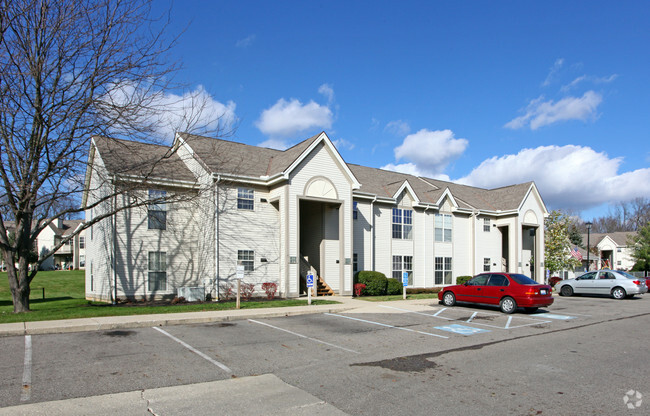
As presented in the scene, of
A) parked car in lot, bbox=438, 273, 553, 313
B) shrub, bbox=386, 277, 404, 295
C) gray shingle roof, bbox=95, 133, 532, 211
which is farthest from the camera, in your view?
shrub, bbox=386, 277, 404, 295

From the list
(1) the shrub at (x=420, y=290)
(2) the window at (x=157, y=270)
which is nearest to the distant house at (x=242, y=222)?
→ (2) the window at (x=157, y=270)

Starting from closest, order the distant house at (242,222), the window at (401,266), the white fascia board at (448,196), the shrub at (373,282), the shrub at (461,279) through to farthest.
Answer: the distant house at (242,222) → the shrub at (373,282) → the window at (401,266) → the white fascia board at (448,196) → the shrub at (461,279)

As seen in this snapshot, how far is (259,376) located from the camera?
816cm

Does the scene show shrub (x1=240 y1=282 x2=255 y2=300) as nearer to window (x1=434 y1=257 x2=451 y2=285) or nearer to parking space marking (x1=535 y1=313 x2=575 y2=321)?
parking space marking (x1=535 y1=313 x2=575 y2=321)

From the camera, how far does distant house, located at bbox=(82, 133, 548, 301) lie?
861 inches

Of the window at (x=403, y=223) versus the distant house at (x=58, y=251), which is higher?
the window at (x=403, y=223)

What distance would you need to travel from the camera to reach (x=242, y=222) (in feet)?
77.4

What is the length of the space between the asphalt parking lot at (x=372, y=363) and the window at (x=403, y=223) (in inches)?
589

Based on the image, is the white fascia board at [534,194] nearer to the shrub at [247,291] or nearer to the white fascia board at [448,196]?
the white fascia board at [448,196]

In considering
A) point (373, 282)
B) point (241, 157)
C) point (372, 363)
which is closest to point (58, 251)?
point (241, 157)

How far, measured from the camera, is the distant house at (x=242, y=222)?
71.8 feet

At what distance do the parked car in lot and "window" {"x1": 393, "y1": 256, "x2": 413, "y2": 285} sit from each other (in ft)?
32.8

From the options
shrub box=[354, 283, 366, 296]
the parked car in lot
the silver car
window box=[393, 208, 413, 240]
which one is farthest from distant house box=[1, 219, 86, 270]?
the silver car

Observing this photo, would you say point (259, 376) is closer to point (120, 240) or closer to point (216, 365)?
point (216, 365)
